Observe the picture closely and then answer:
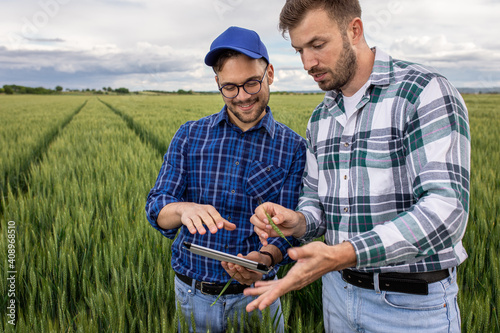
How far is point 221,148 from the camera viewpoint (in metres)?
1.45

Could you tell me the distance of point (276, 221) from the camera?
112 centimetres

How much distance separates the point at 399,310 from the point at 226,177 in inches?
29.9

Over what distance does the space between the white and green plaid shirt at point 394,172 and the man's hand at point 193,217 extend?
35 cm

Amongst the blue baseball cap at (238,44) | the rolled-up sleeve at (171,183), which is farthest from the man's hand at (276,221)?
the blue baseball cap at (238,44)

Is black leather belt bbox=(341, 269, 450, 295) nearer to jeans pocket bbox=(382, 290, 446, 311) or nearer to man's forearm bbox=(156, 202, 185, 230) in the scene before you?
jeans pocket bbox=(382, 290, 446, 311)

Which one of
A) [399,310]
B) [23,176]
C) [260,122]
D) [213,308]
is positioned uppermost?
[260,122]

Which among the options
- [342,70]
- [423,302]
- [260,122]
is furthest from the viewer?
[260,122]

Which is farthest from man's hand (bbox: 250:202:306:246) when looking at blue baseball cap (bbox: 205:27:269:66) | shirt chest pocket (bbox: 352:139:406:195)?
blue baseball cap (bbox: 205:27:269:66)

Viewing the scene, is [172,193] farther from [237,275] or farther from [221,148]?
[237,275]

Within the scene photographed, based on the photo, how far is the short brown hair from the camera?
1171mm

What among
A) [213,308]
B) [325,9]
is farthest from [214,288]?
[325,9]

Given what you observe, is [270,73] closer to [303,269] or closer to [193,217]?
[193,217]

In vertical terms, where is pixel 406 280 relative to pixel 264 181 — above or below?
below

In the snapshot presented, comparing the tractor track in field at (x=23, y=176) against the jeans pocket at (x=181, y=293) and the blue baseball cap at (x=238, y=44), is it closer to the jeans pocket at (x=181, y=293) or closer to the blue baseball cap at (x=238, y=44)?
the jeans pocket at (x=181, y=293)
